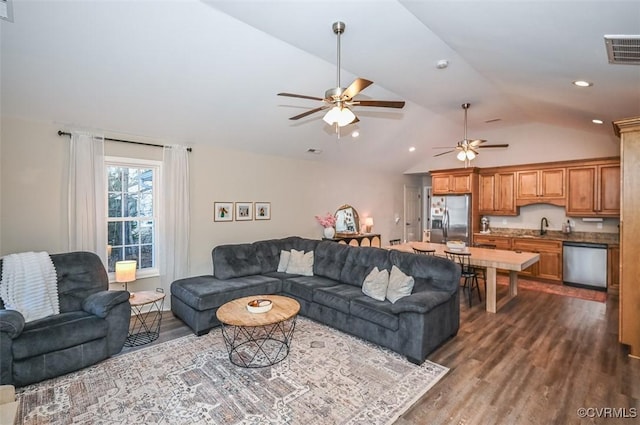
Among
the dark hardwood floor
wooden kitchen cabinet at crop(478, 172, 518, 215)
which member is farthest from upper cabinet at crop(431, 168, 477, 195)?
the dark hardwood floor

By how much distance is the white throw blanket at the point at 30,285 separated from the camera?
2.96 m

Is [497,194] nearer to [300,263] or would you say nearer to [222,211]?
[300,263]

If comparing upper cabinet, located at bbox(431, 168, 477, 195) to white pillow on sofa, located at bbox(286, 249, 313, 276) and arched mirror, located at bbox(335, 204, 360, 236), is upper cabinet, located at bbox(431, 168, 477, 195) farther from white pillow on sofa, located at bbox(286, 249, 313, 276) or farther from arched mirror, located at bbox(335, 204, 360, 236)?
white pillow on sofa, located at bbox(286, 249, 313, 276)

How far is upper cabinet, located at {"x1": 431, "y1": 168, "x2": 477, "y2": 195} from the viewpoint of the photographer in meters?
7.32

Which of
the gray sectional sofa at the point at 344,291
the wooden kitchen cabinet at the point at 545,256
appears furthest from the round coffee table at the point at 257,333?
the wooden kitchen cabinet at the point at 545,256

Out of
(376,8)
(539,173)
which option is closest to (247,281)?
(376,8)

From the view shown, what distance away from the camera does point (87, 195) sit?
3.87m

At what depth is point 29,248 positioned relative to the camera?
361cm

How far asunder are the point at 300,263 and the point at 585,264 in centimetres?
541

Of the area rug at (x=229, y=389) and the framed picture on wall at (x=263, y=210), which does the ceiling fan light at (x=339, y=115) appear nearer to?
the area rug at (x=229, y=389)

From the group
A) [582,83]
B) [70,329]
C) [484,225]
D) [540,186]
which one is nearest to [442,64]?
[582,83]

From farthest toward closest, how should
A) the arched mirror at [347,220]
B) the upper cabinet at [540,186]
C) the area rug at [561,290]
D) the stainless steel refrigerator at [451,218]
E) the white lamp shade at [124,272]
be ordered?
1. the arched mirror at [347,220]
2. the stainless steel refrigerator at [451,218]
3. the upper cabinet at [540,186]
4. the area rug at [561,290]
5. the white lamp shade at [124,272]

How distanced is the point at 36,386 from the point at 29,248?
1742mm

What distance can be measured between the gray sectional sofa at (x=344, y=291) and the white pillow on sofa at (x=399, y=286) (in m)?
0.10
